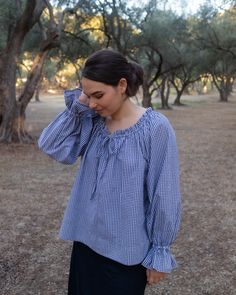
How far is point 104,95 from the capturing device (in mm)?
1750

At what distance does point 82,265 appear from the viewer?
1946mm

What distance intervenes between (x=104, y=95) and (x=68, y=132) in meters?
0.29

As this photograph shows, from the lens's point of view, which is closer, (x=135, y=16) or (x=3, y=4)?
(x=3, y=4)

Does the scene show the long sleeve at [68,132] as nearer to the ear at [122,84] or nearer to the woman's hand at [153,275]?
the ear at [122,84]

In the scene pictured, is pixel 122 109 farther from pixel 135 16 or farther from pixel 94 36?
pixel 94 36

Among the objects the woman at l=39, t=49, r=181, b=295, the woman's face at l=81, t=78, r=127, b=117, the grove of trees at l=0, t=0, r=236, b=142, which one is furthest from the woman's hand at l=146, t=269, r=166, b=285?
the grove of trees at l=0, t=0, r=236, b=142

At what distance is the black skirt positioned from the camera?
1.81 metres

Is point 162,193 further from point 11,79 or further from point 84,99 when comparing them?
point 11,79

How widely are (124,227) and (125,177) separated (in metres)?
0.21

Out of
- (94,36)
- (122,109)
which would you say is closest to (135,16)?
(94,36)

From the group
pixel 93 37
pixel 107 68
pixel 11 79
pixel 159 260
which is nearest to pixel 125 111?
pixel 107 68

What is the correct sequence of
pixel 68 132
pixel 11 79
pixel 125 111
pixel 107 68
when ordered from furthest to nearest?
pixel 11 79, pixel 68 132, pixel 125 111, pixel 107 68

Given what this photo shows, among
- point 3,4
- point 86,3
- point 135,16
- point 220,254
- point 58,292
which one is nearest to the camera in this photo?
point 58,292

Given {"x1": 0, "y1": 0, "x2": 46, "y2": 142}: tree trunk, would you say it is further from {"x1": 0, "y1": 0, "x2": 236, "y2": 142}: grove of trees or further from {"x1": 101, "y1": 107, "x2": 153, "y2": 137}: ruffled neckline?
{"x1": 101, "y1": 107, "x2": 153, "y2": 137}: ruffled neckline
